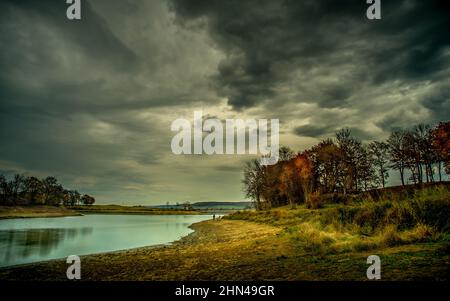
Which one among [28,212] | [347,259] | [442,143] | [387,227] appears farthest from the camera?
[28,212]

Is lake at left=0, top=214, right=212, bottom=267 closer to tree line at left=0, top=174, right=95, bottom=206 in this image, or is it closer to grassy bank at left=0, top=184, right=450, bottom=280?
grassy bank at left=0, top=184, right=450, bottom=280

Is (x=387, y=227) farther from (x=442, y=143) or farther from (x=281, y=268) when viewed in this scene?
(x=442, y=143)

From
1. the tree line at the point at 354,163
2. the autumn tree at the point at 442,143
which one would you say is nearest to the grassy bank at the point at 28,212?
the tree line at the point at 354,163

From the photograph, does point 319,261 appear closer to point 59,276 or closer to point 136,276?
point 136,276

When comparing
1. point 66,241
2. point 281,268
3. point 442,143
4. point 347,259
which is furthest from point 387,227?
point 442,143

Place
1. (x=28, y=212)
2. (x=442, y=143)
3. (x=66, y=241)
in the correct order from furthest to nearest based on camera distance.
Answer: (x=28, y=212), (x=442, y=143), (x=66, y=241)

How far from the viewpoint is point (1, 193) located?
10325cm

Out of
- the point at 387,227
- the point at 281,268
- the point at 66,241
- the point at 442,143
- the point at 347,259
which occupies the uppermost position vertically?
the point at 442,143

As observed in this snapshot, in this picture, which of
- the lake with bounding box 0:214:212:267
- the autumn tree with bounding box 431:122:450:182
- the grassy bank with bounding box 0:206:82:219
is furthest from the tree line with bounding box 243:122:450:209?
the grassy bank with bounding box 0:206:82:219

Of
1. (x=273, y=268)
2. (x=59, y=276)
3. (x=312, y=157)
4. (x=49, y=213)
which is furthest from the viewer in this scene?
(x=49, y=213)

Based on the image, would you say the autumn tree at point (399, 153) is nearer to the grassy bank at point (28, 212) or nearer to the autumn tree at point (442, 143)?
the autumn tree at point (442, 143)
